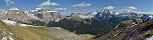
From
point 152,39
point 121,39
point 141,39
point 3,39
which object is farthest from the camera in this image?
point 3,39

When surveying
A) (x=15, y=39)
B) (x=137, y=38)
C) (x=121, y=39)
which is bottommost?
(x=15, y=39)

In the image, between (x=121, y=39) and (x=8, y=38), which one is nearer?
(x=121, y=39)

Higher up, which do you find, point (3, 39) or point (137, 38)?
point (137, 38)

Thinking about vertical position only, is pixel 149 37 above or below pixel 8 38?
above

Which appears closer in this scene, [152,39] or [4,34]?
[152,39]

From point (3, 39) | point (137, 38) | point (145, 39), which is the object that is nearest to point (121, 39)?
point (137, 38)

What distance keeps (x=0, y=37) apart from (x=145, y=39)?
282 feet

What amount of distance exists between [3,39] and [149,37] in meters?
85.6

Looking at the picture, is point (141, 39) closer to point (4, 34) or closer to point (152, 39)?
point (152, 39)

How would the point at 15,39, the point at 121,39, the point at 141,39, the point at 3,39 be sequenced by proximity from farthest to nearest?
the point at 15,39
the point at 3,39
the point at 121,39
the point at 141,39

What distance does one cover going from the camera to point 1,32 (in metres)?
155

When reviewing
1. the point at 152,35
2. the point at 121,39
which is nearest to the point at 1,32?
the point at 121,39

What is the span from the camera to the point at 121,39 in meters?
119

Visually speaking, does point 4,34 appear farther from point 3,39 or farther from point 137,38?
point 137,38
